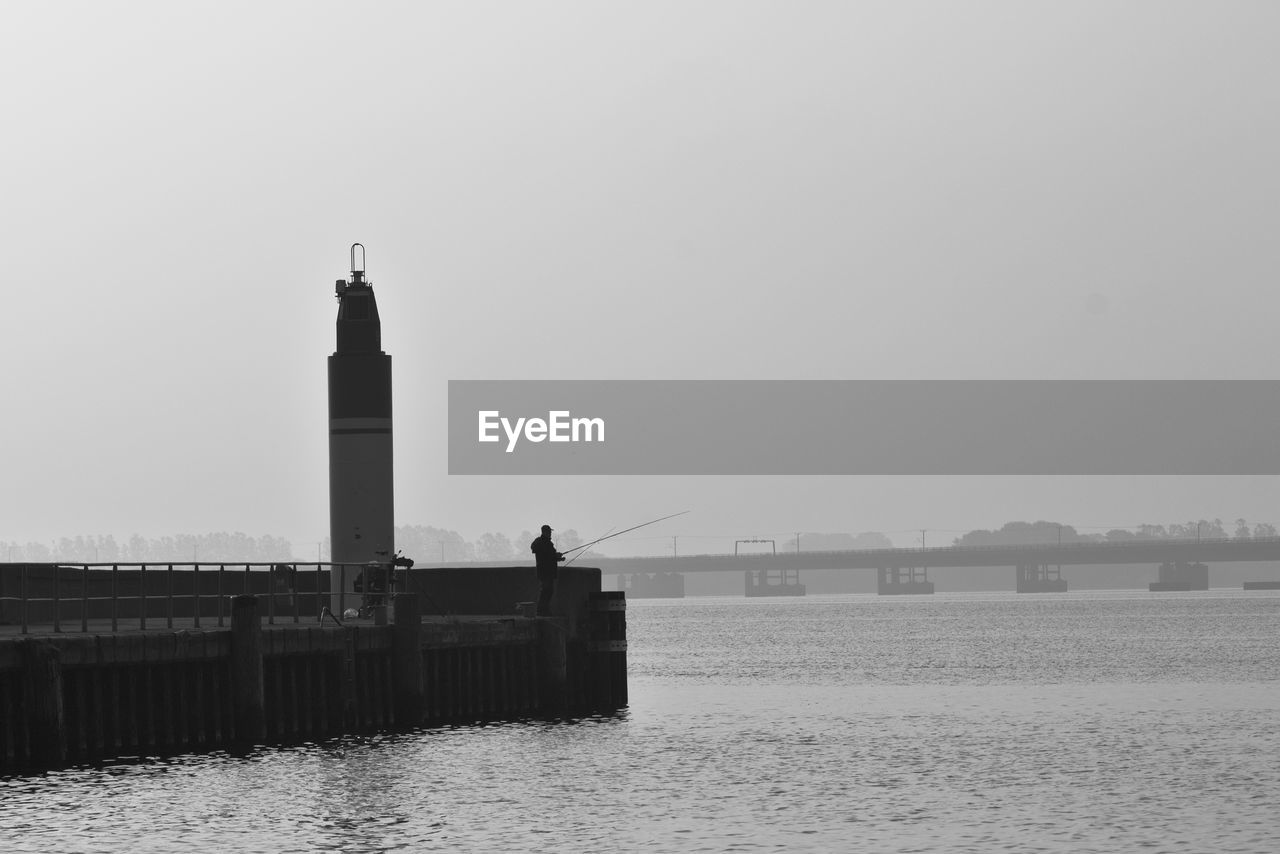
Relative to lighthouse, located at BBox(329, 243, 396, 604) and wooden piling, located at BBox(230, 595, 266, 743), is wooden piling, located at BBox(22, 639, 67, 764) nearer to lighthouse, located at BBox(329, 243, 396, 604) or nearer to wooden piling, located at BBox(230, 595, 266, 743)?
wooden piling, located at BBox(230, 595, 266, 743)

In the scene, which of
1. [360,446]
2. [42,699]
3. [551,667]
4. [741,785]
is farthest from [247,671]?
[360,446]

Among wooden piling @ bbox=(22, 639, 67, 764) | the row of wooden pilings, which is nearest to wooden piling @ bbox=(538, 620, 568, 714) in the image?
the row of wooden pilings

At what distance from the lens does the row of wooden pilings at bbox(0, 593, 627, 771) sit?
32.6m

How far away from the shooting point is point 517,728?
46625 millimetres

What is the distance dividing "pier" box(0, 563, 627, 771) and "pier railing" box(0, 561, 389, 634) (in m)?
0.08

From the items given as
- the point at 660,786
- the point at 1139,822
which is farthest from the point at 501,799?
the point at 1139,822

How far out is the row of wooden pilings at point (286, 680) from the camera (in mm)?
32625

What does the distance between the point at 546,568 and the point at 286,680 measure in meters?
9.52

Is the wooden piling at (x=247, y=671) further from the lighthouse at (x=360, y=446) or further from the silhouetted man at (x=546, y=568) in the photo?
the lighthouse at (x=360, y=446)

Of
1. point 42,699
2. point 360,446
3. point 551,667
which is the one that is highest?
point 360,446

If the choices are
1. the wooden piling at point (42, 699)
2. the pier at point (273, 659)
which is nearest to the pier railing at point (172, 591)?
the pier at point (273, 659)

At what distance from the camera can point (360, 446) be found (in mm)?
51094

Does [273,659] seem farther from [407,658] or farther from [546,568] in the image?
[546,568]

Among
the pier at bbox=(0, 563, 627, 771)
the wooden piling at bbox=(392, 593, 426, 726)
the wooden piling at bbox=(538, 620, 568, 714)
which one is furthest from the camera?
the wooden piling at bbox=(538, 620, 568, 714)
